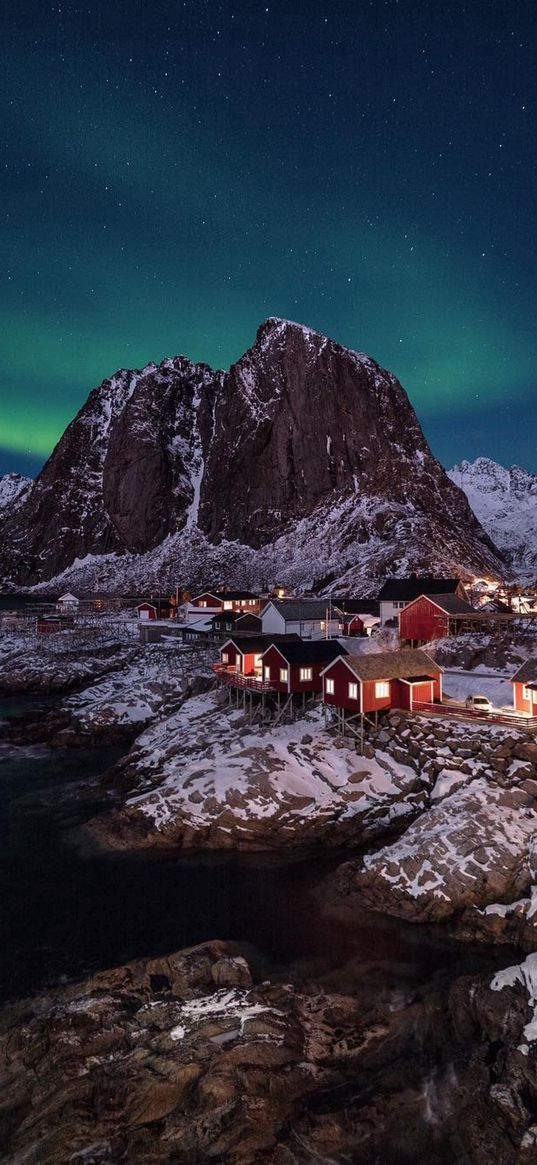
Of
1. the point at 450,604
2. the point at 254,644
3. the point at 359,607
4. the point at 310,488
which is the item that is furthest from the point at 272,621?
the point at 310,488

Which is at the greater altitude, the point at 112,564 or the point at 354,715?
the point at 112,564

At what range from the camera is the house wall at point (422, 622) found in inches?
2016

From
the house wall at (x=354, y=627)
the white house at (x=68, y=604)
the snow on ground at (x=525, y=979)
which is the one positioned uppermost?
the white house at (x=68, y=604)

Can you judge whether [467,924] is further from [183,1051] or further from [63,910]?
[63,910]

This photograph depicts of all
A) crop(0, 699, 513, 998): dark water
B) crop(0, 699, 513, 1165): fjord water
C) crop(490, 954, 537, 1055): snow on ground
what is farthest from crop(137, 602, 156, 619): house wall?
crop(490, 954, 537, 1055): snow on ground

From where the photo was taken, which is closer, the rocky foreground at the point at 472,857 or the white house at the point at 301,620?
the rocky foreground at the point at 472,857

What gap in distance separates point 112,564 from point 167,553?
2118 cm

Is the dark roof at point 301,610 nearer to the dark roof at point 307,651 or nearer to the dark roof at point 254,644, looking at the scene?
the dark roof at point 254,644

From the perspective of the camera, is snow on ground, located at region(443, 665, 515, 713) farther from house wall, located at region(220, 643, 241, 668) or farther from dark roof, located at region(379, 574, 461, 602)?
house wall, located at region(220, 643, 241, 668)

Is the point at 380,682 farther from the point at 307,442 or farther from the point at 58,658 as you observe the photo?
the point at 307,442

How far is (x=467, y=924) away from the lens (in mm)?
20172

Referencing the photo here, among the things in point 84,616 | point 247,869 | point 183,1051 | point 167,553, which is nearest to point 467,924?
point 247,869

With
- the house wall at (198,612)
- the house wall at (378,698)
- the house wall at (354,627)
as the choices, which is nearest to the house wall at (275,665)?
the house wall at (378,698)

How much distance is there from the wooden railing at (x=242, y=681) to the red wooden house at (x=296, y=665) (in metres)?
0.37
